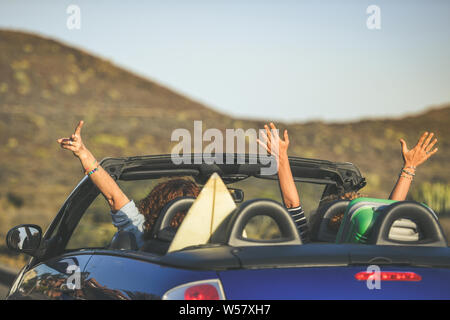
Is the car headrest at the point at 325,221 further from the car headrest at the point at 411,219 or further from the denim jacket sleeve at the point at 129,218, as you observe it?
the denim jacket sleeve at the point at 129,218

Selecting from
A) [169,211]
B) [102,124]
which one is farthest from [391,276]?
[102,124]

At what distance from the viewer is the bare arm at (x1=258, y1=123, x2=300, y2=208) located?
4.71m

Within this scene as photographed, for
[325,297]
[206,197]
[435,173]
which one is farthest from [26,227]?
[435,173]

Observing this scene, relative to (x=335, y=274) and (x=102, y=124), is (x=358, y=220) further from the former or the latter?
(x=102, y=124)

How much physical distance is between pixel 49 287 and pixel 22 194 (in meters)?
→ 32.1

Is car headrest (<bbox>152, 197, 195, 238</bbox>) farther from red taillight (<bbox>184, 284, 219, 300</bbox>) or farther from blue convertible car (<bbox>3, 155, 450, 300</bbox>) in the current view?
red taillight (<bbox>184, 284, 219, 300</bbox>)

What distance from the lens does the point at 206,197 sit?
3682mm

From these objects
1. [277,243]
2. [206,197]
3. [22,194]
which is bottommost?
[277,243]

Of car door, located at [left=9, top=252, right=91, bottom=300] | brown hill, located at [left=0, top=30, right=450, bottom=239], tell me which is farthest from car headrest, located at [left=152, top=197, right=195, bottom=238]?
brown hill, located at [left=0, top=30, right=450, bottom=239]

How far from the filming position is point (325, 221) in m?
4.31

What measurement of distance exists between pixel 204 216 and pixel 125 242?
1.17 meters

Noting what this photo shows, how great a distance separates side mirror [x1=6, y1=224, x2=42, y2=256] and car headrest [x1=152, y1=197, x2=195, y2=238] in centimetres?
139

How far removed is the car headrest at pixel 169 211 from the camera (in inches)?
163

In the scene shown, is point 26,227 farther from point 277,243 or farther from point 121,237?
point 277,243
